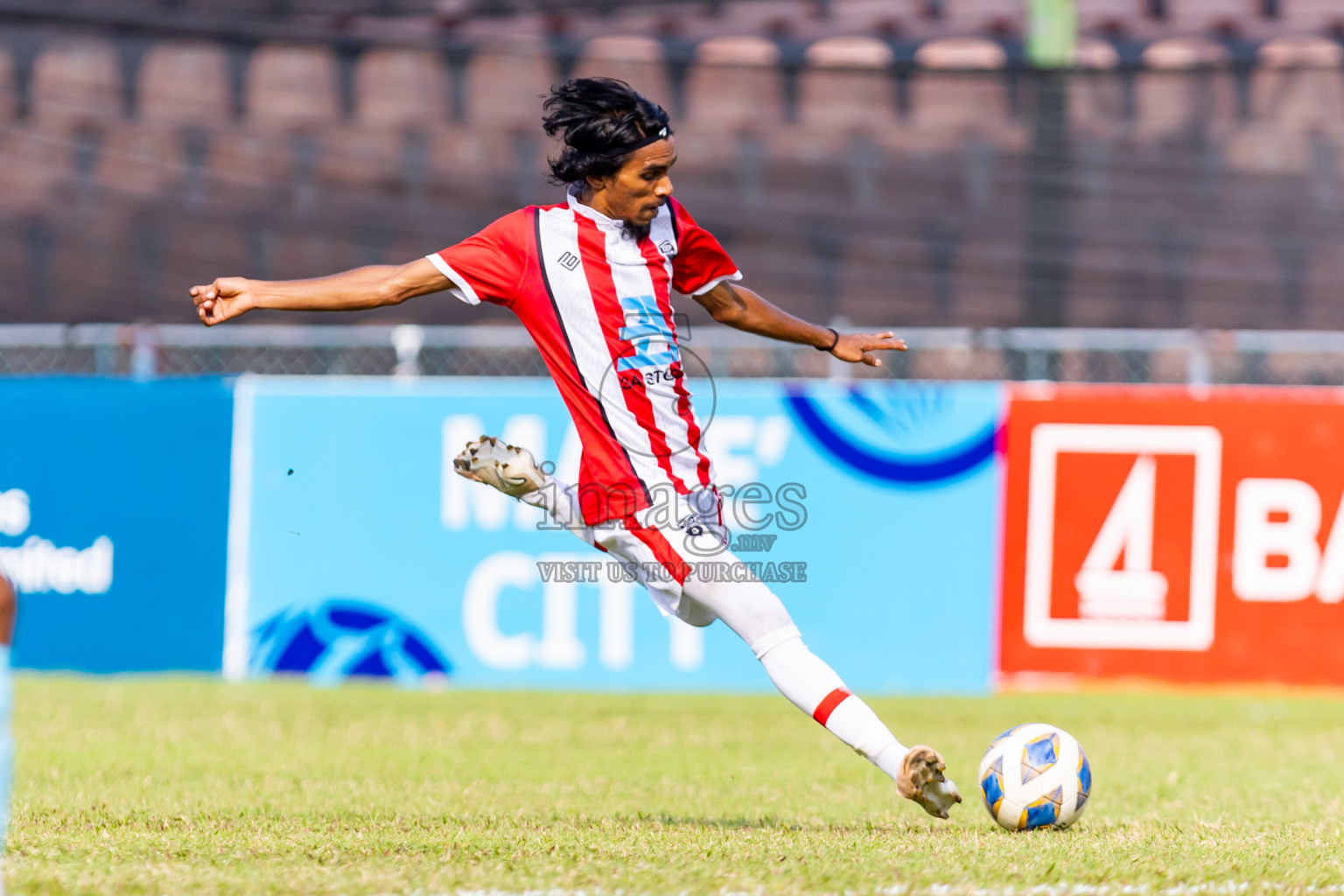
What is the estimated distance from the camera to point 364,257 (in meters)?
9.48

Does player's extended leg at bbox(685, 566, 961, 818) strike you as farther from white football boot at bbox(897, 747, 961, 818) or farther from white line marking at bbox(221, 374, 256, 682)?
white line marking at bbox(221, 374, 256, 682)

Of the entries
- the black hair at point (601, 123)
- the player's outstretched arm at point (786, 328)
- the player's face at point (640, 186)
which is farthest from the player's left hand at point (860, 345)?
the black hair at point (601, 123)

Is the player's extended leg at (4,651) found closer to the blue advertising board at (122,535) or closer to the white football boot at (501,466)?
the white football boot at (501,466)

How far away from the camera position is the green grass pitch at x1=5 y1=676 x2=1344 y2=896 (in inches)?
155

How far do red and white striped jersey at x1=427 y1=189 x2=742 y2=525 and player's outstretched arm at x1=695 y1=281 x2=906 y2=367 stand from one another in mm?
441

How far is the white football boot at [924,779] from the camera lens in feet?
14.3

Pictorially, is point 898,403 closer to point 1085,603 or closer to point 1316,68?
point 1085,603

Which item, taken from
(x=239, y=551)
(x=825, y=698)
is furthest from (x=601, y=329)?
→ (x=239, y=551)

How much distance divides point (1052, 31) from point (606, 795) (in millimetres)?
6326

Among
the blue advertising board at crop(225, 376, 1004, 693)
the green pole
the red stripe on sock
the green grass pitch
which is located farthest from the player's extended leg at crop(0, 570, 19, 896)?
the green pole

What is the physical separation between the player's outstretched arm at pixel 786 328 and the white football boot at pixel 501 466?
2.79 ft

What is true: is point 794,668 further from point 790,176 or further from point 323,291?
point 790,176

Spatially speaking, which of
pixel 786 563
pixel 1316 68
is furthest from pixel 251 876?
pixel 1316 68

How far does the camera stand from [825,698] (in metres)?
4.59
